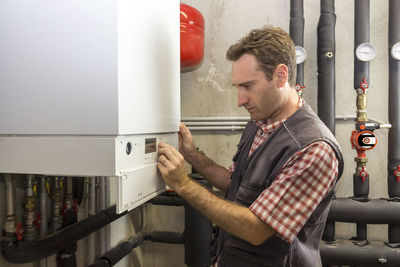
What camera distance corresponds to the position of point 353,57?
143 cm

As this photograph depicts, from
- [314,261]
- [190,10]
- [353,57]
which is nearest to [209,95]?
[190,10]

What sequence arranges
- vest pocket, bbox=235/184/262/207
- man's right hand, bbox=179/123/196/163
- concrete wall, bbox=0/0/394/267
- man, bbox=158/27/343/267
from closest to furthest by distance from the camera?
man, bbox=158/27/343/267, vest pocket, bbox=235/184/262/207, man's right hand, bbox=179/123/196/163, concrete wall, bbox=0/0/394/267

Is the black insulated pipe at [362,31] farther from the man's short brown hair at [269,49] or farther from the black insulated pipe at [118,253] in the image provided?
the black insulated pipe at [118,253]

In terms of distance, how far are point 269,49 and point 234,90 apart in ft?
2.48

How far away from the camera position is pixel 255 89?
0.84 meters

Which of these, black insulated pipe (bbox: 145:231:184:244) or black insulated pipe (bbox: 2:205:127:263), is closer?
black insulated pipe (bbox: 2:205:127:263)

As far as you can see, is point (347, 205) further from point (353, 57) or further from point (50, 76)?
point (50, 76)

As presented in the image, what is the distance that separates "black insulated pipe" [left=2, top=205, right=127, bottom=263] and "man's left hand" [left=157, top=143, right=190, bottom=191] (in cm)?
48

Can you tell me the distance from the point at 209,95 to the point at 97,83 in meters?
1.06

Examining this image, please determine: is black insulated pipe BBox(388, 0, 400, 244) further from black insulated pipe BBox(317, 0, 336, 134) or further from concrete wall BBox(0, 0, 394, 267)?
black insulated pipe BBox(317, 0, 336, 134)

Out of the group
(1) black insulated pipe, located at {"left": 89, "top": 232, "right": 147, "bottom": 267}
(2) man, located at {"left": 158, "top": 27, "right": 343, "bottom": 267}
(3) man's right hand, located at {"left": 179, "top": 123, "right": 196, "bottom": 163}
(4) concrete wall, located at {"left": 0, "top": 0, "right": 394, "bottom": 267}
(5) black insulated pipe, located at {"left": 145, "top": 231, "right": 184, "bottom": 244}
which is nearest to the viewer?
(2) man, located at {"left": 158, "top": 27, "right": 343, "bottom": 267}

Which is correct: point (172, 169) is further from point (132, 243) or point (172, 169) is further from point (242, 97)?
point (132, 243)

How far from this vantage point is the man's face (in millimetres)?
823

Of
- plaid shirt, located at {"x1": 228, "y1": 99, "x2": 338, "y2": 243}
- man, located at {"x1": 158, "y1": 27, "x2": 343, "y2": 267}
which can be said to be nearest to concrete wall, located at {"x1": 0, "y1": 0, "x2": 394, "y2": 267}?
man, located at {"x1": 158, "y1": 27, "x2": 343, "y2": 267}
